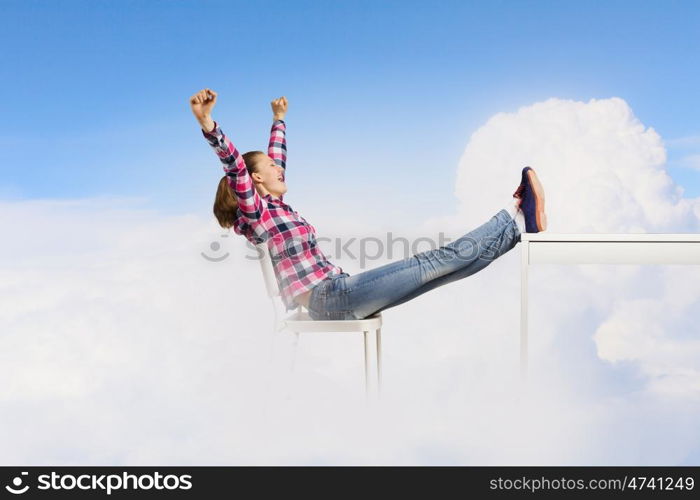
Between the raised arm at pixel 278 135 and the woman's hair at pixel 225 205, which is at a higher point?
the raised arm at pixel 278 135

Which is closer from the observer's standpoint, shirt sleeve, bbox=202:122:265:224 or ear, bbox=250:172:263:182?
shirt sleeve, bbox=202:122:265:224

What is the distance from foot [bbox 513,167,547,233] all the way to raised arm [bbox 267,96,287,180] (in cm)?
121

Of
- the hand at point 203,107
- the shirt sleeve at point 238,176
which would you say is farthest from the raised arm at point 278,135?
the hand at point 203,107

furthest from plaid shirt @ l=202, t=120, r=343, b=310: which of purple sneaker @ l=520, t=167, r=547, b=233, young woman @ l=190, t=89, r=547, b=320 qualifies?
purple sneaker @ l=520, t=167, r=547, b=233

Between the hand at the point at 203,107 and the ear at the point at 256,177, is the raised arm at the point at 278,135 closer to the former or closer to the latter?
the ear at the point at 256,177

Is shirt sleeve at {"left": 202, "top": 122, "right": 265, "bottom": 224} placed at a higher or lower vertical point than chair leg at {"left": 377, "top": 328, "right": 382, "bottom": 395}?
higher

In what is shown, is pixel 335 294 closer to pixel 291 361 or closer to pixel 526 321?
pixel 291 361

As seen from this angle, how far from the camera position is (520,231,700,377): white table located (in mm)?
3531

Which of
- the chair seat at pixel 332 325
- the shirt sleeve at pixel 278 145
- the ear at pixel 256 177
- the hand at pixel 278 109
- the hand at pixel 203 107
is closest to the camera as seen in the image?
the hand at pixel 203 107

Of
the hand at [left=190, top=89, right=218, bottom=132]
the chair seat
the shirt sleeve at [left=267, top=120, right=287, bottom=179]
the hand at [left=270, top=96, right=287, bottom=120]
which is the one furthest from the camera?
the hand at [left=270, top=96, right=287, bottom=120]

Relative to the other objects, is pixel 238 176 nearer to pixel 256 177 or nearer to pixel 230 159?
pixel 230 159

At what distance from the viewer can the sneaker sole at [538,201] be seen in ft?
11.8

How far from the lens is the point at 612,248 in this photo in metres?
3.53

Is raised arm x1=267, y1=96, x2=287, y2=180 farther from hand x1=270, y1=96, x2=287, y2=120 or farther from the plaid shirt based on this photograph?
the plaid shirt
